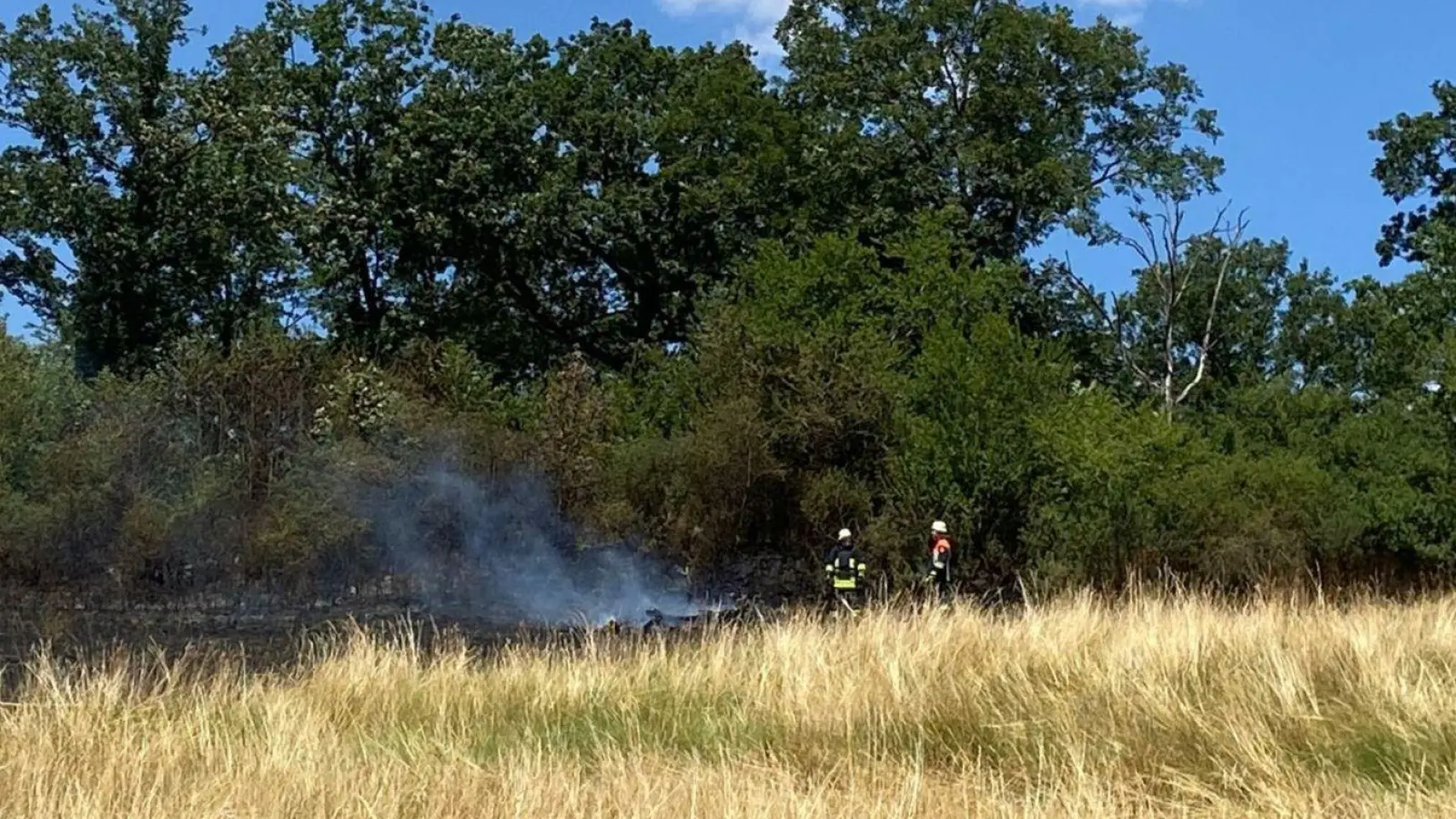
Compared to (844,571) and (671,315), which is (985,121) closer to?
(671,315)

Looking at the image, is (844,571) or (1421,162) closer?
(844,571)

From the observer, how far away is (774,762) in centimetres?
741

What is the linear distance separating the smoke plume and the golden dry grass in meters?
15.7

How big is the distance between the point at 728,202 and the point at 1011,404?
1288 centimetres

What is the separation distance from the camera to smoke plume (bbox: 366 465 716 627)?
27.8 m

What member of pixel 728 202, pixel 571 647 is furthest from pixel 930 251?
pixel 571 647

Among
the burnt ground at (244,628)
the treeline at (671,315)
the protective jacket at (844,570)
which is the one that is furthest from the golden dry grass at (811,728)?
the treeline at (671,315)

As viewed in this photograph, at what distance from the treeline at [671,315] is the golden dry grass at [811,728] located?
42.8ft

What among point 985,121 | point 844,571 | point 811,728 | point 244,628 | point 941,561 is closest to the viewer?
point 811,728

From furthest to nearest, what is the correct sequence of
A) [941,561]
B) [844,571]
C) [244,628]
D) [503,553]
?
[503,553] → [244,628] → [941,561] → [844,571]

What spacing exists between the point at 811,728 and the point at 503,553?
69.8 feet

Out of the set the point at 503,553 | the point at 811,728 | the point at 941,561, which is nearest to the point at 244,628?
the point at 503,553

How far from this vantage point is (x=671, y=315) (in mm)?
38906

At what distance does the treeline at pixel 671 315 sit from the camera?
2550 cm
